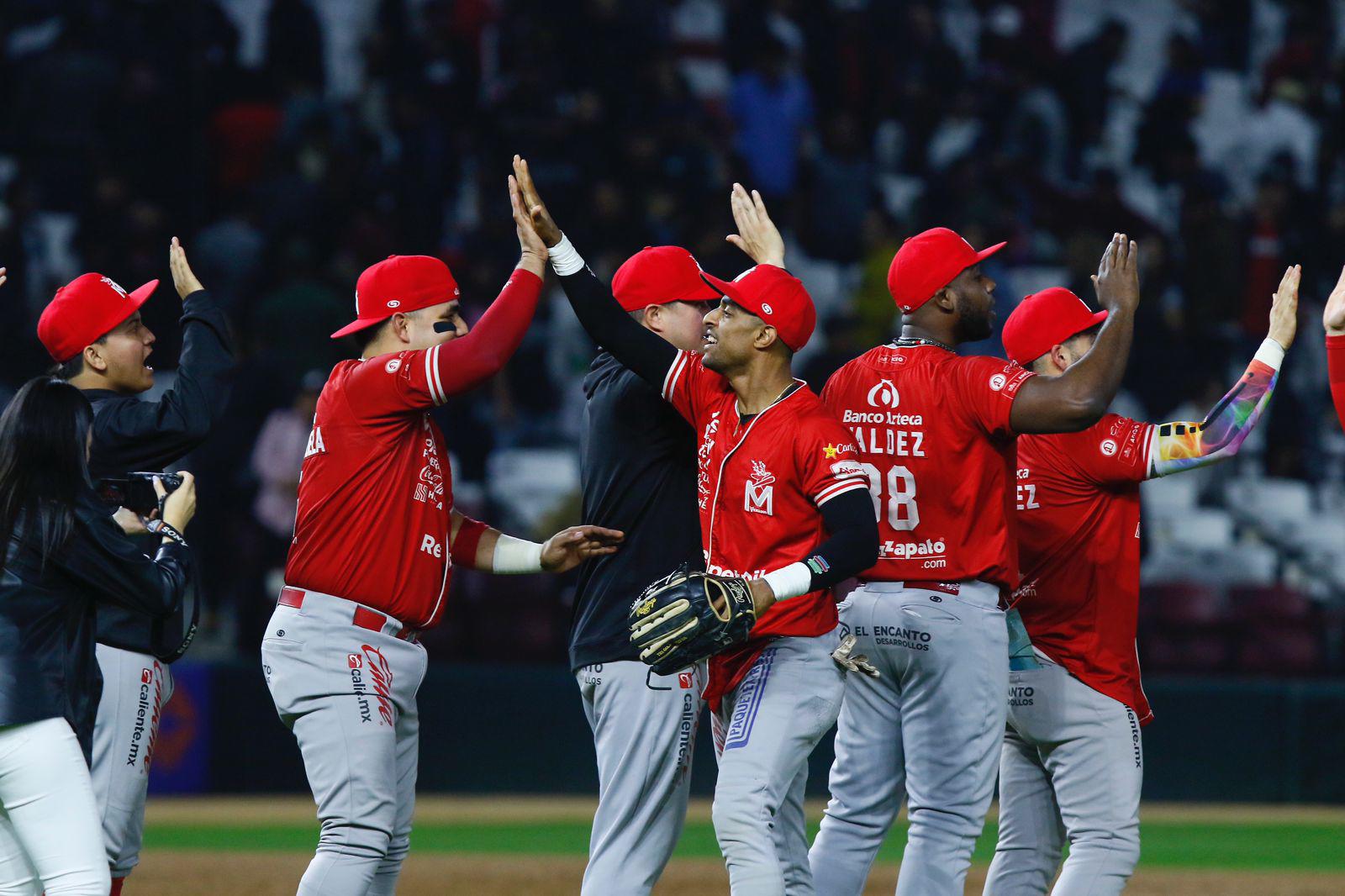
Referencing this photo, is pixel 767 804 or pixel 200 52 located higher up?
pixel 200 52

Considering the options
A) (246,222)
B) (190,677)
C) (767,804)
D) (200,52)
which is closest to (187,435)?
(767,804)

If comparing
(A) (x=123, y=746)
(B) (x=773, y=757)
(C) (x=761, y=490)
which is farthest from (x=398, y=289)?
(B) (x=773, y=757)

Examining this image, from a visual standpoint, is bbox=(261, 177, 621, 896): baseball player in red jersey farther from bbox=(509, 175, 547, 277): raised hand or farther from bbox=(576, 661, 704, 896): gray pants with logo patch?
bbox=(576, 661, 704, 896): gray pants with logo patch

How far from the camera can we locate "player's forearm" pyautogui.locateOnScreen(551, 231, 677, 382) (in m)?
4.65

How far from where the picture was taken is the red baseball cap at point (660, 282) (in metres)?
4.99

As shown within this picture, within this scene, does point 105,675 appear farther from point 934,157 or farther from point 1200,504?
point 934,157

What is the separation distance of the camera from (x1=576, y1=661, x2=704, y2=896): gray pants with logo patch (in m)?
1.53

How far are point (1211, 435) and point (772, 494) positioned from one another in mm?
1507

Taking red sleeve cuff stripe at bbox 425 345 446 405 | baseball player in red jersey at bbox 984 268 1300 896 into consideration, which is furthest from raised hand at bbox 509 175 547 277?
baseball player in red jersey at bbox 984 268 1300 896

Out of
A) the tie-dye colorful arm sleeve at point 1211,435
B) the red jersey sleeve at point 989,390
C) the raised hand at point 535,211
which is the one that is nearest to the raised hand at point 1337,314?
the tie-dye colorful arm sleeve at point 1211,435

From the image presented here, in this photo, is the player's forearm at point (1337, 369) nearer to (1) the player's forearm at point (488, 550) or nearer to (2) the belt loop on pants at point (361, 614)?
(1) the player's forearm at point (488, 550)

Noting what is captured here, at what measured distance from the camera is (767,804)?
4.15 m

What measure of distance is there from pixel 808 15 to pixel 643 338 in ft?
34.5

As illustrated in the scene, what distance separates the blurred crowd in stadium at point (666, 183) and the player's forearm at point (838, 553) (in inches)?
275
